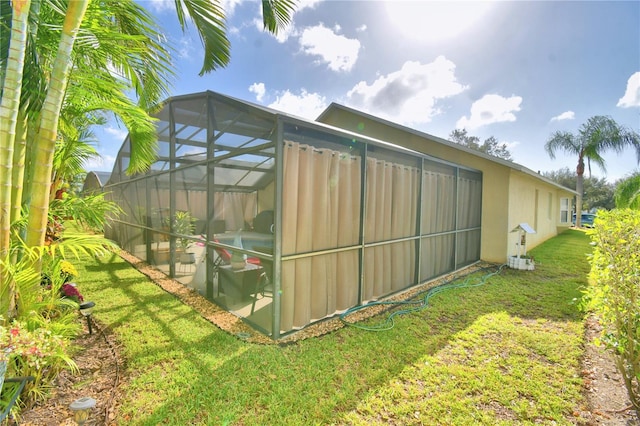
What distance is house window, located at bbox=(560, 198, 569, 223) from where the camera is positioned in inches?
706

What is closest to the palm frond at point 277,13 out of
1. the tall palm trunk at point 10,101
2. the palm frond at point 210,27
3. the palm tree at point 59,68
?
the palm tree at point 59,68

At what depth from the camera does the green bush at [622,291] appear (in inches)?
98.8

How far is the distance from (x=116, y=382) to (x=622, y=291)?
5.01m

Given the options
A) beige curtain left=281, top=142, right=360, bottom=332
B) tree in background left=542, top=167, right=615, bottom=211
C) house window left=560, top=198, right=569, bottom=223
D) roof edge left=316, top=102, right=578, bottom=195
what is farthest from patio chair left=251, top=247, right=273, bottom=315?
tree in background left=542, top=167, right=615, bottom=211

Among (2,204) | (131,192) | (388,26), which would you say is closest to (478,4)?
(388,26)

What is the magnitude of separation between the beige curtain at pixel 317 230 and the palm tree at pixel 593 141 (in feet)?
72.5

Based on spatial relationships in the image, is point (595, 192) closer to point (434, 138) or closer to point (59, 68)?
point (434, 138)

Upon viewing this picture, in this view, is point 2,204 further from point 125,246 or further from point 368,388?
point 125,246

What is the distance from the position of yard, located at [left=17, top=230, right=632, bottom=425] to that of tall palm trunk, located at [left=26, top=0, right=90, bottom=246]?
1642mm

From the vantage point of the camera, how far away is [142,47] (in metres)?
3.35

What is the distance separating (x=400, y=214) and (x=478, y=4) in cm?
564

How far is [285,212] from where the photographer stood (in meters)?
3.70

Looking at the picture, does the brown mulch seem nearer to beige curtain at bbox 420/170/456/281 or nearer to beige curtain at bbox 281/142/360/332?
beige curtain at bbox 281/142/360/332

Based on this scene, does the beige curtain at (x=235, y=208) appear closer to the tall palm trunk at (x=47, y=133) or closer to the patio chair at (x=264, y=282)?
the patio chair at (x=264, y=282)
